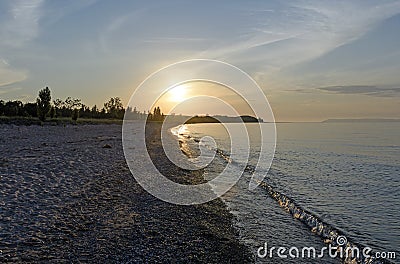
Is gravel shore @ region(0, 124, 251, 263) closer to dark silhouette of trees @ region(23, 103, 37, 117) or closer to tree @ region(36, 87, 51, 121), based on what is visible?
tree @ region(36, 87, 51, 121)

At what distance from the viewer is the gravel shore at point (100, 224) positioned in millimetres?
9062

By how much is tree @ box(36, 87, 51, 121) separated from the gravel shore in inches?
3021

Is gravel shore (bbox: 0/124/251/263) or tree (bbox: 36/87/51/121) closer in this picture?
gravel shore (bbox: 0/124/251/263)

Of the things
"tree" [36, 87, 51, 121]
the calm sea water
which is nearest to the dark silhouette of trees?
"tree" [36, 87, 51, 121]

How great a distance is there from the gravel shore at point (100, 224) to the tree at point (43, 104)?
76.7 metres

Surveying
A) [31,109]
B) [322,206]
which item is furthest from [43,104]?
[322,206]

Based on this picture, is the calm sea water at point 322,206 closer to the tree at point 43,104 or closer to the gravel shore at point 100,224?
the gravel shore at point 100,224

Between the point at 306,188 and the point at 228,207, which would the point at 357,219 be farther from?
the point at 306,188

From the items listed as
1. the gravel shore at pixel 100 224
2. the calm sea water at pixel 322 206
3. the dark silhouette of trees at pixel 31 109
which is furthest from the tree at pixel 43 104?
the gravel shore at pixel 100 224

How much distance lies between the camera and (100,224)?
37.3ft

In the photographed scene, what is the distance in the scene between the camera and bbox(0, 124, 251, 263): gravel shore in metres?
9.06

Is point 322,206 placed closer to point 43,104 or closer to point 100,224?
point 100,224

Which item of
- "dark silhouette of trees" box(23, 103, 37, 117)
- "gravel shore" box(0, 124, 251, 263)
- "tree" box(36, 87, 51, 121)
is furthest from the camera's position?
"dark silhouette of trees" box(23, 103, 37, 117)

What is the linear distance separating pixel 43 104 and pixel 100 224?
288 ft
